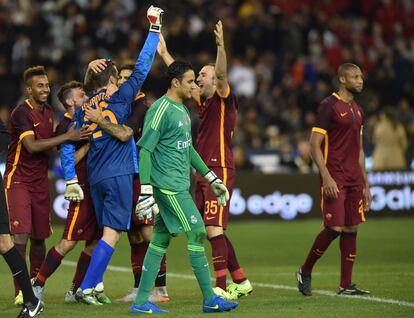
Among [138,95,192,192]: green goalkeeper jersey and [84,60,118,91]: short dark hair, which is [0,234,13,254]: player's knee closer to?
[138,95,192,192]: green goalkeeper jersey

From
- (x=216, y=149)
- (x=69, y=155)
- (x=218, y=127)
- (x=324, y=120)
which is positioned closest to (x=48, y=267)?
(x=69, y=155)

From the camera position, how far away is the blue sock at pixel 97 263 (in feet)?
32.4

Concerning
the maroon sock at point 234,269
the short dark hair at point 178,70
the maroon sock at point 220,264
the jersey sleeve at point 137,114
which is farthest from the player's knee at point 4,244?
the maroon sock at point 234,269

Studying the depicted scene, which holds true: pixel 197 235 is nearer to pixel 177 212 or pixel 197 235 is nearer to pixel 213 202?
pixel 177 212

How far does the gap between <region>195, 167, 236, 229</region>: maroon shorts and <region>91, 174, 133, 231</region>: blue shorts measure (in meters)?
0.99

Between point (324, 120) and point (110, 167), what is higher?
point (324, 120)

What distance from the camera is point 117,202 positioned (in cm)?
1002

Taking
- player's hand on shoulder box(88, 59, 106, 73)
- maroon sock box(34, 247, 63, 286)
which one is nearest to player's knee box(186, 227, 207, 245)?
maroon sock box(34, 247, 63, 286)

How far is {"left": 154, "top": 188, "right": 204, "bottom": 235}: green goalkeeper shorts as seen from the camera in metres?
9.39

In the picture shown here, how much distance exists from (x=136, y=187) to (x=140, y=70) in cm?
119

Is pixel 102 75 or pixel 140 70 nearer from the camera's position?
pixel 140 70

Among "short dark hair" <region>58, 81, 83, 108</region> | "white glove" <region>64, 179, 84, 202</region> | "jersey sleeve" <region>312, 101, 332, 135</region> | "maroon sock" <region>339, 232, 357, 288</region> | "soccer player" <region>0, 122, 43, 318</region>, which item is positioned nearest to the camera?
"soccer player" <region>0, 122, 43, 318</region>

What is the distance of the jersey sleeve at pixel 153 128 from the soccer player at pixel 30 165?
1.32 meters

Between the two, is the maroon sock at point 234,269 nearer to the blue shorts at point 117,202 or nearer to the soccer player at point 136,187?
the soccer player at point 136,187
